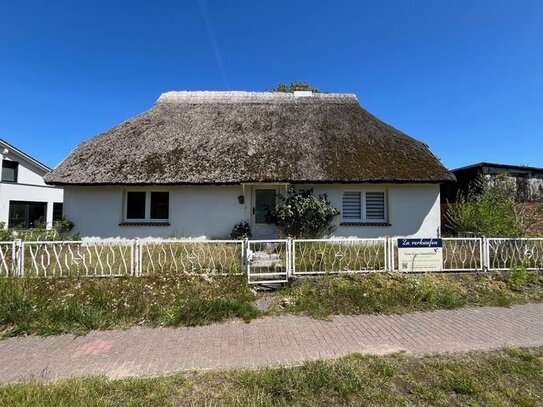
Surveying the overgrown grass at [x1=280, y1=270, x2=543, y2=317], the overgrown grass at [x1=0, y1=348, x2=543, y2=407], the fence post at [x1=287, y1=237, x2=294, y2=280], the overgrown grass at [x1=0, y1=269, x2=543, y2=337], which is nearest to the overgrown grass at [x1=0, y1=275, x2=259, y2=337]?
the overgrown grass at [x1=0, y1=269, x2=543, y2=337]

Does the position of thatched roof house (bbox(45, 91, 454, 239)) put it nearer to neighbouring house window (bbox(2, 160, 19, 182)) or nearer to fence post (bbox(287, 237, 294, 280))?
fence post (bbox(287, 237, 294, 280))

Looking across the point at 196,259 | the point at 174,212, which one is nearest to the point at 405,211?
the point at 196,259

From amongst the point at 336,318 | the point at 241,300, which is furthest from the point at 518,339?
the point at 241,300

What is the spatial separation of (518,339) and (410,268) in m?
2.97

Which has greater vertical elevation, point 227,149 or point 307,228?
point 227,149

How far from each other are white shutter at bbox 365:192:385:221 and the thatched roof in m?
1.26

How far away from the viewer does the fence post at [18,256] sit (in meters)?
7.18

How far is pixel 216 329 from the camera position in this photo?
5.55 meters

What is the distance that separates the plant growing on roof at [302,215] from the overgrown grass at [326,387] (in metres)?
7.83

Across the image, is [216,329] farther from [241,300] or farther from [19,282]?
[19,282]

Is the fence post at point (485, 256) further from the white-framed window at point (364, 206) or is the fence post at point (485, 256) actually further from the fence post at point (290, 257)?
the white-framed window at point (364, 206)

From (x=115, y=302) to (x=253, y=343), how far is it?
2959 mm

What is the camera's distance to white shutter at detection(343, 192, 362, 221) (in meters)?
13.1

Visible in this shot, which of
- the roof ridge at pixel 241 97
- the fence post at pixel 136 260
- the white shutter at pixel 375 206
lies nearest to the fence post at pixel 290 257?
the fence post at pixel 136 260
